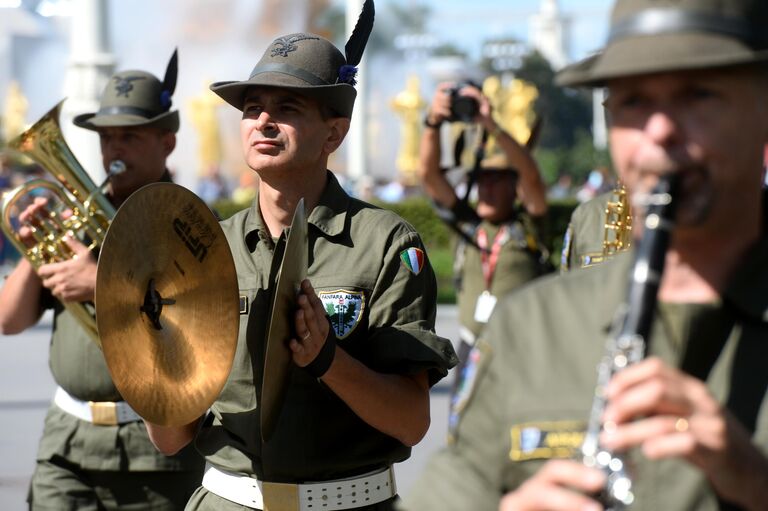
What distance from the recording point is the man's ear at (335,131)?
3.84 m

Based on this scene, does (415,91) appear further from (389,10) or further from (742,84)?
(742,84)

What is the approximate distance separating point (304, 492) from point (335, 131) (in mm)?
987

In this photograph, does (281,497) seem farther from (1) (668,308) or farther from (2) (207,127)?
(2) (207,127)

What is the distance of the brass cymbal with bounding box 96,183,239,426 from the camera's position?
350 centimetres

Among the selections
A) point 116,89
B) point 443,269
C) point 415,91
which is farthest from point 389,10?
point 116,89

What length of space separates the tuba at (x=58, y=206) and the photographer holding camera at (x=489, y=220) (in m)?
2.75

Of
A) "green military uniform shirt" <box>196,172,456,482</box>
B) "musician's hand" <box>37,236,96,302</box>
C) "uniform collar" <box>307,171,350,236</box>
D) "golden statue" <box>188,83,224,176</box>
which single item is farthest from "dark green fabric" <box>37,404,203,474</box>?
"golden statue" <box>188,83,224,176</box>

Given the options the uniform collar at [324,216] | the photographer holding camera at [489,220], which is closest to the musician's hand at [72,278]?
the uniform collar at [324,216]

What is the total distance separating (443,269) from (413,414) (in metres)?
17.8

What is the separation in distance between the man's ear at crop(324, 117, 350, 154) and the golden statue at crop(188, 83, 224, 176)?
46678 millimetres

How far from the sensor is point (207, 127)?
50.8 m

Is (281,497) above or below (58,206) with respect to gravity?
below

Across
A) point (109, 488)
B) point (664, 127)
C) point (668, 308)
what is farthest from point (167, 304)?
point (664, 127)

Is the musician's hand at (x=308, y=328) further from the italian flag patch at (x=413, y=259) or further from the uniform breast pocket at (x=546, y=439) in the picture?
the uniform breast pocket at (x=546, y=439)
